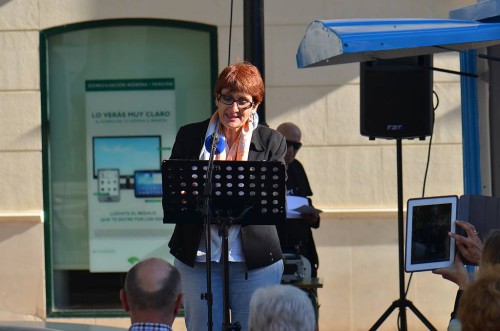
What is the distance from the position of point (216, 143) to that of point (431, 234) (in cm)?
139

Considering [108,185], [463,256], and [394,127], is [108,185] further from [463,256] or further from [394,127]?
[463,256]

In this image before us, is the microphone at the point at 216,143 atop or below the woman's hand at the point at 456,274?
atop

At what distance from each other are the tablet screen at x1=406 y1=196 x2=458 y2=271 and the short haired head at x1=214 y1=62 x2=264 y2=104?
1151 millimetres

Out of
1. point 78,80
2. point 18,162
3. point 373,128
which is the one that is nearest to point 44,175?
point 18,162

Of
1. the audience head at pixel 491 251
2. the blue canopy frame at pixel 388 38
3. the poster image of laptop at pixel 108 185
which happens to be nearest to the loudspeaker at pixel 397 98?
the blue canopy frame at pixel 388 38

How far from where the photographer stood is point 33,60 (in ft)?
31.5

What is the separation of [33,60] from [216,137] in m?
5.10

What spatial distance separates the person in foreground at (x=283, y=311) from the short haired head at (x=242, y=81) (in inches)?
72.4

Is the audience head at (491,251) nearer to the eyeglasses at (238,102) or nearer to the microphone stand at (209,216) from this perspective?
the microphone stand at (209,216)

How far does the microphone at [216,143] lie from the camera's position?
4.91 m

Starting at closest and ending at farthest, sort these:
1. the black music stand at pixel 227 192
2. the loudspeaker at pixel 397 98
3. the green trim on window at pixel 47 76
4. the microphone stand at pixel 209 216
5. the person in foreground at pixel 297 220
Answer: the microphone stand at pixel 209 216 < the black music stand at pixel 227 192 < the loudspeaker at pixel 397 98 < the person in foreground at pixel 297 220 < the green trim on window at pixel 47 76

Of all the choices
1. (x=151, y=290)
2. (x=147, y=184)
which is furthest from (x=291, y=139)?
(x=151, y=290)

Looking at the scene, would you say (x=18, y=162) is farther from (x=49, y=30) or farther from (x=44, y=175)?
(x=49, y=30)

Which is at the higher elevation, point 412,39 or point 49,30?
point 49,30
